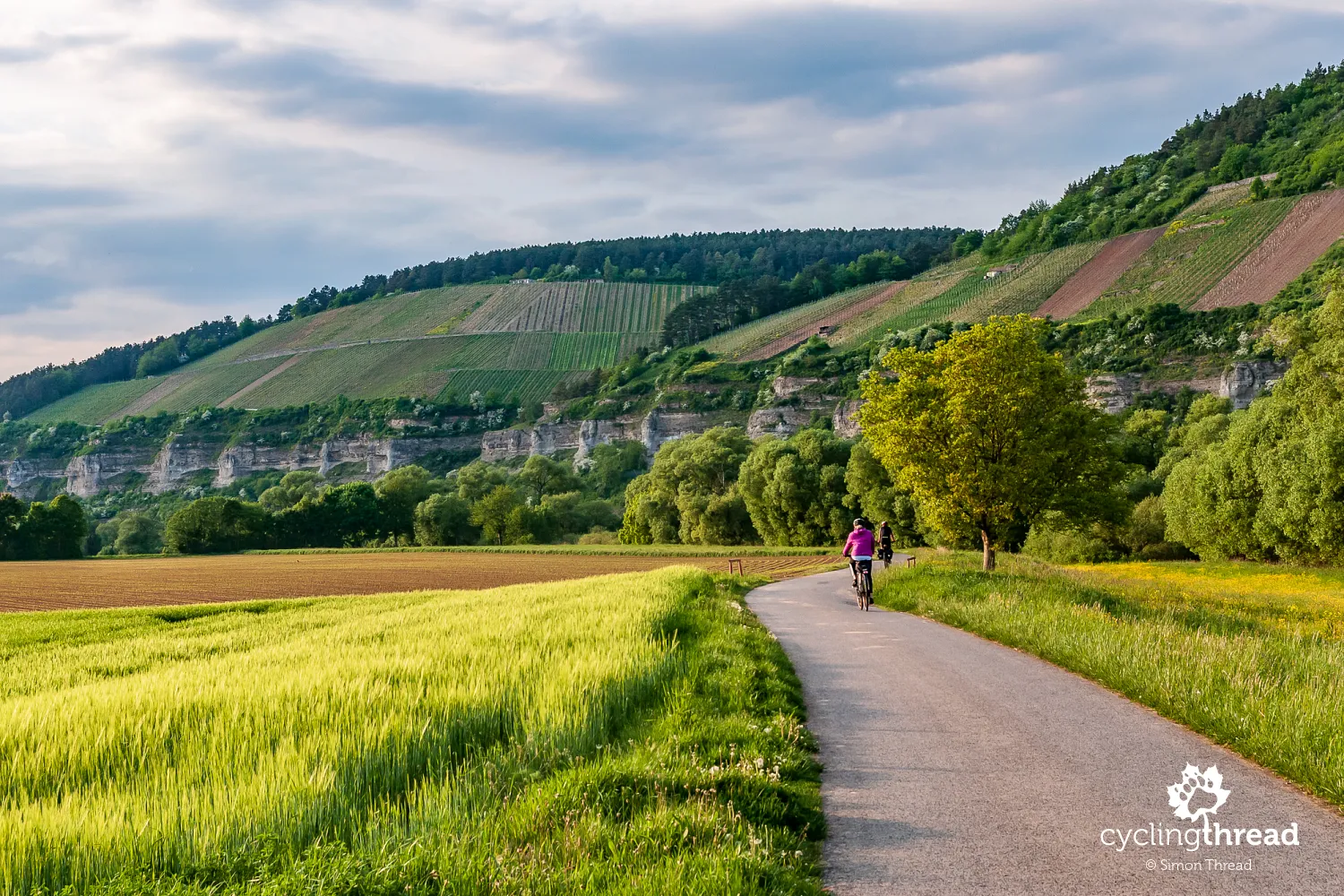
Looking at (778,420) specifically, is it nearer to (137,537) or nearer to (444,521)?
(444,521)

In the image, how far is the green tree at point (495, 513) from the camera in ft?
350

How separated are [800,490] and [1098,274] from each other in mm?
72795

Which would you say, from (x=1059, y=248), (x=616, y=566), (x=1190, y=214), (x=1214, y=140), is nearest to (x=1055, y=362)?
(x=616, y=566)

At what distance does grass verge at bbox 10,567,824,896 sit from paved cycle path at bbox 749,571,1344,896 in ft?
1.64

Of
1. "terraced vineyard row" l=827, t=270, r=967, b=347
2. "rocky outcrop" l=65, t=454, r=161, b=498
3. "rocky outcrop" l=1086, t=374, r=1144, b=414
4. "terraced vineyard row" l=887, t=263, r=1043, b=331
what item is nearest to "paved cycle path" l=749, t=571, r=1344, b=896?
"rocky outcrop" l=1086, t=374, r=1144, b=414

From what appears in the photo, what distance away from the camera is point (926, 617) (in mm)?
20375

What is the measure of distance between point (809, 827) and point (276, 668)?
7.28 metres

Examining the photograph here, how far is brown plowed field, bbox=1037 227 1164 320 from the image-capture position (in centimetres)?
11794

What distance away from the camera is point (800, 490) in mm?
80438

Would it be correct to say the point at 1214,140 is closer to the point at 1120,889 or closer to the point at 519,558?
the point at 519,558

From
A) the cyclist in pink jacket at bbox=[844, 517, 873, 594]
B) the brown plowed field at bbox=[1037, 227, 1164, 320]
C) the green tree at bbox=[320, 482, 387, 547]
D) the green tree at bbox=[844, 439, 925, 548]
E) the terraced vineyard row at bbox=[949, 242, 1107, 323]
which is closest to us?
the cyclist in pink jacket at bbox=[844, 517, 873, 594]

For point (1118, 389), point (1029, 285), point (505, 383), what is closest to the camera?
point (1118, 389)

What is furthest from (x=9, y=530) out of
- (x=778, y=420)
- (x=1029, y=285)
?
(x=1029, y=285)

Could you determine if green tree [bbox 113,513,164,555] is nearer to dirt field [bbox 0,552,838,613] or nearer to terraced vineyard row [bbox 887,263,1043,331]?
dirt field [bbox 0,552,838,613]
